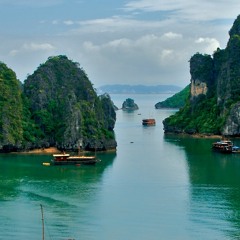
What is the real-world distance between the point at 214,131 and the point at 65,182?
48885 mm

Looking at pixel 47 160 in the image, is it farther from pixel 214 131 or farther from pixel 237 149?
pixel 214 131

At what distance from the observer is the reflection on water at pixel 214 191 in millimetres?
43597

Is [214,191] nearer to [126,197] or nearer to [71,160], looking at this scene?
[126,197]

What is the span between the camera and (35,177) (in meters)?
A: 62.7

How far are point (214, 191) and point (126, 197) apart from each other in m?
8.30

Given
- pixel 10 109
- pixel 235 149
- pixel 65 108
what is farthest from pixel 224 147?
pixel 10 109

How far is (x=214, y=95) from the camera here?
115 meters

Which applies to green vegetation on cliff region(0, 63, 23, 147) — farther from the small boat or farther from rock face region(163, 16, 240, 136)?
rock face region(163, 16, 240, 136)

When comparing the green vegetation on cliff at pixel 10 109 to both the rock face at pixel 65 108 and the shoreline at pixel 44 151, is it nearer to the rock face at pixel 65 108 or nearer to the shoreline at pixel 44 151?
the shoreline at pixel 44 151

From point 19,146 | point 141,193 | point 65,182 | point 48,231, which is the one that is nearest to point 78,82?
point 19,146

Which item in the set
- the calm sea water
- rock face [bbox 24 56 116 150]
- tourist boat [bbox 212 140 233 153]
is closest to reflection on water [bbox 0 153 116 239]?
the calm sea water

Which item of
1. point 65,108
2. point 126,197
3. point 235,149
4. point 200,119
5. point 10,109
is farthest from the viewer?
point 200,119

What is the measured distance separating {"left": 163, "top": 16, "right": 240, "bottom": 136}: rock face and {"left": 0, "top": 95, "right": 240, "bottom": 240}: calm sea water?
74.7ft

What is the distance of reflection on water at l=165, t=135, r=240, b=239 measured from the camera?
43597mm
